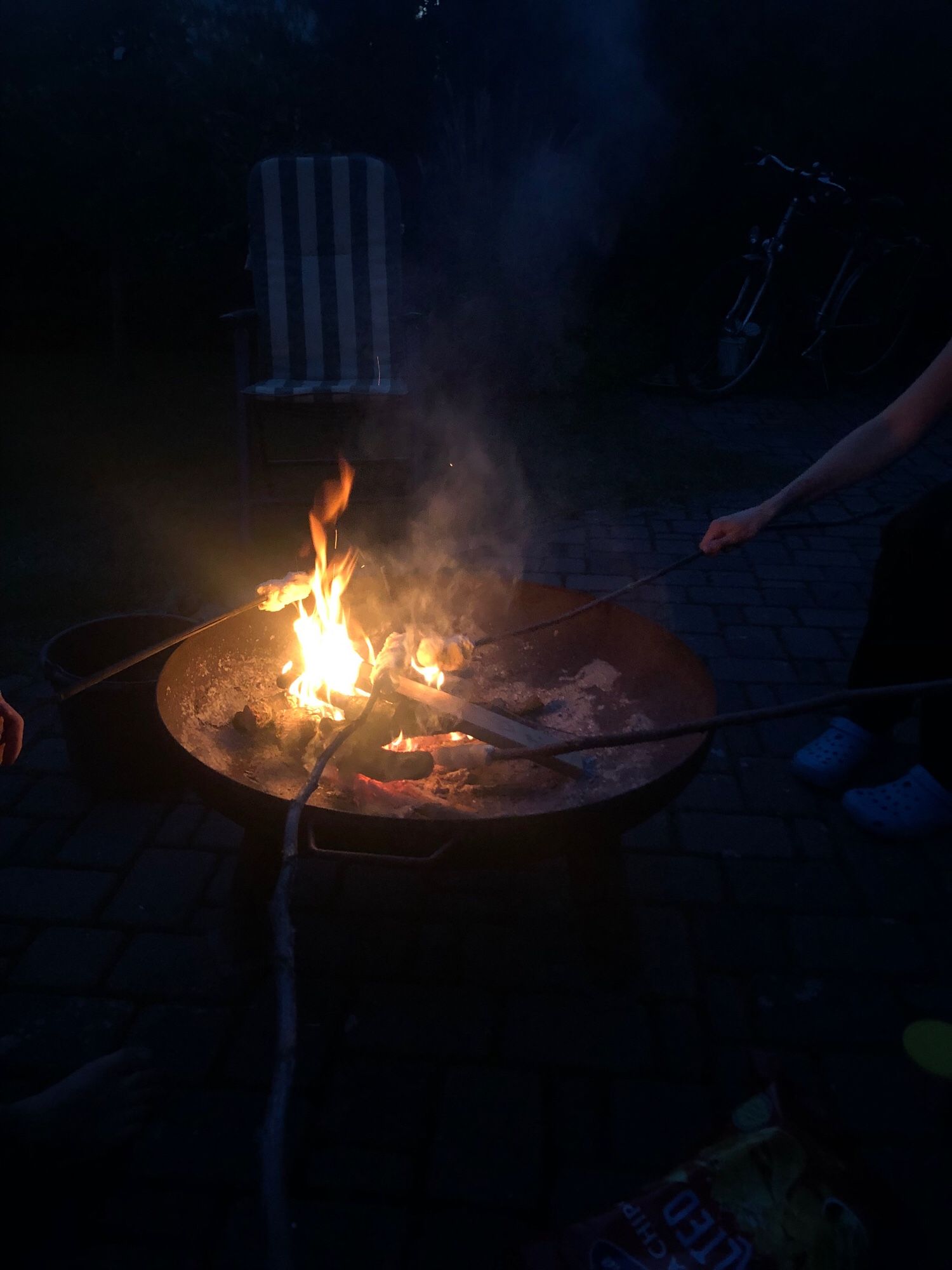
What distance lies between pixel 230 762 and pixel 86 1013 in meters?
0.68

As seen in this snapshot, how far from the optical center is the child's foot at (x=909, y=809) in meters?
2.63

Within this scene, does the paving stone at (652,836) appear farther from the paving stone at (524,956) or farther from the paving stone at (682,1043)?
the paving stone at (682,1043)

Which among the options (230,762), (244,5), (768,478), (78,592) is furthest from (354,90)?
(230,762)

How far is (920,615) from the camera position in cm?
270

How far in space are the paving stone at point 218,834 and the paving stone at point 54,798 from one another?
1.29 feet

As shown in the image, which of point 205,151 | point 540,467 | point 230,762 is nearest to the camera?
point 230,762

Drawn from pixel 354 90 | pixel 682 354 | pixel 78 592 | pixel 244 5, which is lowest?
A: pixel 78 592

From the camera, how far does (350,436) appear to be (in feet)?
18.9

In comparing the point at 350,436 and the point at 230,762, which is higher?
the point at 230,762

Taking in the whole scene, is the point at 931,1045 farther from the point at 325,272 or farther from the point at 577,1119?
the point at 325,272

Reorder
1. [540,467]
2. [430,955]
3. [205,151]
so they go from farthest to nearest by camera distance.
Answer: [540,467] → [205,151] → [430,955]

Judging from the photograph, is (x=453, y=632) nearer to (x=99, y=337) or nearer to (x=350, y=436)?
(x=350, y=436)

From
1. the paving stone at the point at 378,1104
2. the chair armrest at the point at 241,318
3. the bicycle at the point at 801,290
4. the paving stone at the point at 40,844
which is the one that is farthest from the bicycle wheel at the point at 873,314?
the paving stone at the point at 378,1104

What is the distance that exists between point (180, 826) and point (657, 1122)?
157 centimetres
